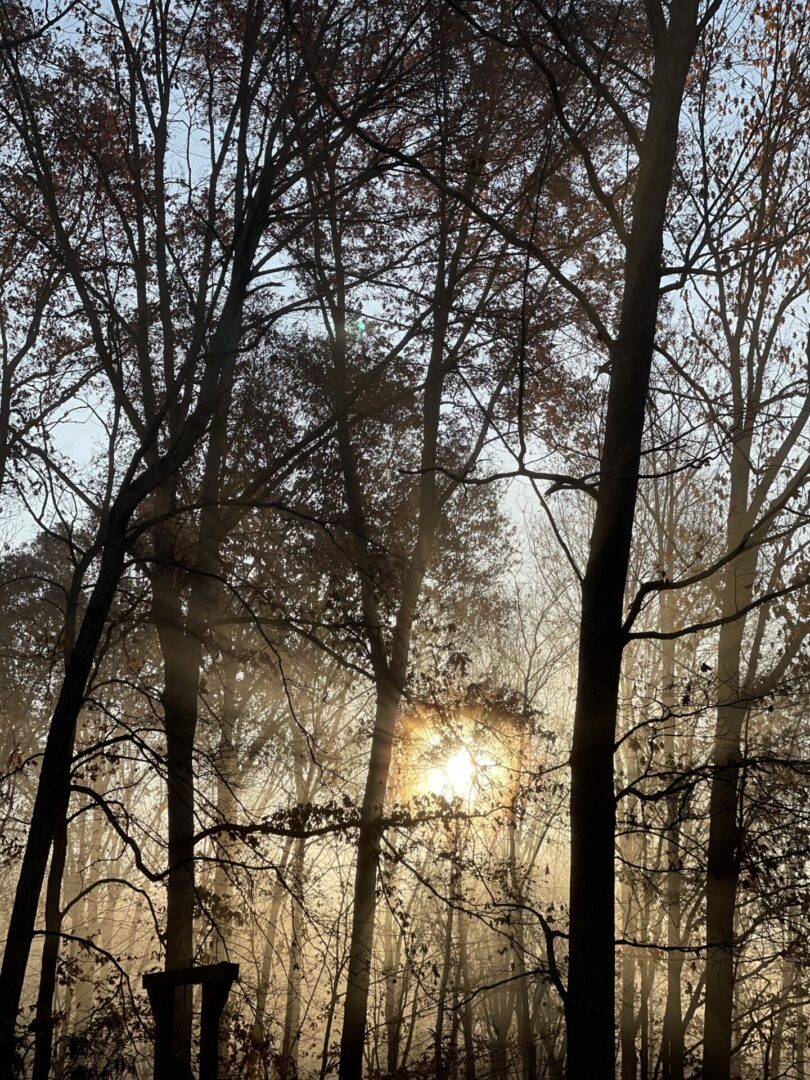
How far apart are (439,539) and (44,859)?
8.34 metres

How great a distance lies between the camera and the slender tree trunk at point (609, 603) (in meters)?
4.73

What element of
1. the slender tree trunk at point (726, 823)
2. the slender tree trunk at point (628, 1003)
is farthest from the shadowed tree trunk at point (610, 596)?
the slender tree trunk at point (628, 1003)

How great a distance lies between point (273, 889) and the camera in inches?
695

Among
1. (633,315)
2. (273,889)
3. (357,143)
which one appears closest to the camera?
(633,315)

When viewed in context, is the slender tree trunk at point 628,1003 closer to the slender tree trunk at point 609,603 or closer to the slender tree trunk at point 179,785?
the slender tree trunk at point 179,785

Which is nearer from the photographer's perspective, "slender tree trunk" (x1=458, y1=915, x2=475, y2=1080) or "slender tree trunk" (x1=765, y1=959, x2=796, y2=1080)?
"slender tree trunk" (x1=765, y1=959, x2=796, y2=1080)

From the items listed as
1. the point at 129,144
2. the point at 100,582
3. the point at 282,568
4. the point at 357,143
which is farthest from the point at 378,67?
the point at 282,568

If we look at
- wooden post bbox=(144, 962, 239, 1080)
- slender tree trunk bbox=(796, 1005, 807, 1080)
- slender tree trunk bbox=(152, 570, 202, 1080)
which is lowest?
slender tree trunk bbox=(796, 1005, 807, 1080)

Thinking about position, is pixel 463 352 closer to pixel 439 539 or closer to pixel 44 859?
pixel 439 539

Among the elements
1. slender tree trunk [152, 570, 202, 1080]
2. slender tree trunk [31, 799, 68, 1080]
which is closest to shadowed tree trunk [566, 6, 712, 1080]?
slender tree trunk [152, 570, 202, 1080]

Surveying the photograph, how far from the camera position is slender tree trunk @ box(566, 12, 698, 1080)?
4.73 m

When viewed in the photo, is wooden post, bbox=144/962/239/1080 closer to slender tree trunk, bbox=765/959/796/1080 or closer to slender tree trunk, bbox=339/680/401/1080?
slender tree trunk, bbox=339/680/401/1080

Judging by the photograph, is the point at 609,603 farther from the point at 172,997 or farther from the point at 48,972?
the point at 48,972

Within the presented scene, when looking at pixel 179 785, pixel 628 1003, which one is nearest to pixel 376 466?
pixel 179 785
